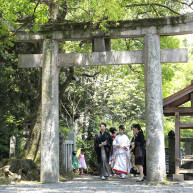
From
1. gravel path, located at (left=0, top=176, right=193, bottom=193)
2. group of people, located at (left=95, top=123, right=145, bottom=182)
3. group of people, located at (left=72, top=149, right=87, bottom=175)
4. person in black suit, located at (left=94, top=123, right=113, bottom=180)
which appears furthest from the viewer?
group of people, located at (left=72, top=149, right=87, bottom=175)

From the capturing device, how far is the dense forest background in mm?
9859

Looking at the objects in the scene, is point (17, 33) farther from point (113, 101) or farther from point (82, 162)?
point (113, 101)

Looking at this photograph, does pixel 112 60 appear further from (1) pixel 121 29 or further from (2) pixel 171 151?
(2) pixel 171 151

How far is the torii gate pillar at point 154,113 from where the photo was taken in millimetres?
9539

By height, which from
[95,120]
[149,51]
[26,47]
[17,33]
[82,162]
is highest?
[26,47]

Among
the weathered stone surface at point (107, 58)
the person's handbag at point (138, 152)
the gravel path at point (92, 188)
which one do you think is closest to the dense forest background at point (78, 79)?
the weathered stone surface at point (107, 58)

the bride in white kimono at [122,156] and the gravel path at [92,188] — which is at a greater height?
the bride in white kimono at [122,156]

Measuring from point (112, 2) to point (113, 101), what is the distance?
12.5m

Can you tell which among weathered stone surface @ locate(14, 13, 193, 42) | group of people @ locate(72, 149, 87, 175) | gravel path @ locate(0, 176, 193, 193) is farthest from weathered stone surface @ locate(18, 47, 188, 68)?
group of people @ locate(72, 149, 87, 175)

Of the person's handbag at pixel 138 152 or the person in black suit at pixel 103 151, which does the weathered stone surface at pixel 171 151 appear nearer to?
the person in black suit at pixel 103 151

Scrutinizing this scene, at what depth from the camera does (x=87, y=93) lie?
864 inches

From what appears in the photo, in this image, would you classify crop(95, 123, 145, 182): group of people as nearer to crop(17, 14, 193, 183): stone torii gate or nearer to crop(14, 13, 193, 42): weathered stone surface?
crop(17, 14, 193, 183): stone torii gate

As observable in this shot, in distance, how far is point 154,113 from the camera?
972 cm

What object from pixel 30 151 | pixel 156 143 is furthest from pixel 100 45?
Answer: pixel 30 151
